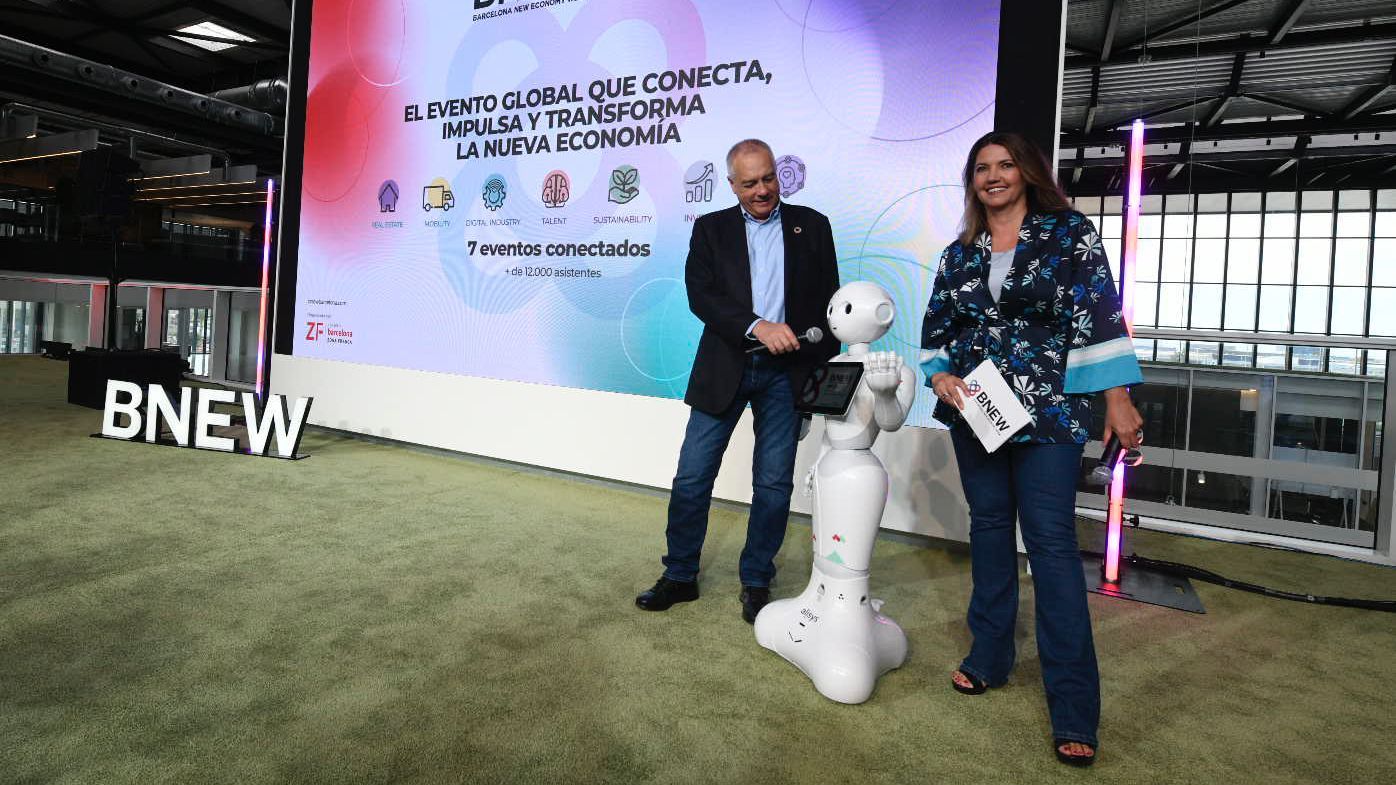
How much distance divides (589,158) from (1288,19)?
6727mm

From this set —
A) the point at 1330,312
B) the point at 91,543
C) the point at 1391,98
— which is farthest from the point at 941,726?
the point at 1330,312

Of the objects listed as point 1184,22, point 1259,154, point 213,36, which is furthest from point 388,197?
point 1259,154

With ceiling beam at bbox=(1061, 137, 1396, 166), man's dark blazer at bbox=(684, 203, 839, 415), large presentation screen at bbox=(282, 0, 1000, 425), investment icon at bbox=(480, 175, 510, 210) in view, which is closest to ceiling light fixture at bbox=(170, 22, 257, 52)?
large presentation screen at bbox=(282, 0, 1000, 425)

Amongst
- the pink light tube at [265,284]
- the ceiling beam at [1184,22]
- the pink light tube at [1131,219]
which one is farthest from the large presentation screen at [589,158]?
the ceiling beam at [1184,22]

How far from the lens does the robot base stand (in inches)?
62.1

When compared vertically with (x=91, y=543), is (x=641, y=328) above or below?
above

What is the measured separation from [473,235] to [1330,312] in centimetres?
1732

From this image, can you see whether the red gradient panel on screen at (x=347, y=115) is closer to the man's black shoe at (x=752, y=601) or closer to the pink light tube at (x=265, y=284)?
the pink light tube at (x=265, y=284)

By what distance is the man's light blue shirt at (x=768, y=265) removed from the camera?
204cm

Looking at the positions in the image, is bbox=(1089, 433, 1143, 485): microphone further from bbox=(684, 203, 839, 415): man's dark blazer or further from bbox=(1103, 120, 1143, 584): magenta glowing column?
bbox=(684, 203, 839, 415): man's dark blazer

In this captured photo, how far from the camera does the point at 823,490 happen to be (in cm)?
173

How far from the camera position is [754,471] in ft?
6.89

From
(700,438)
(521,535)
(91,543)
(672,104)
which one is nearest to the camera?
(700,438)

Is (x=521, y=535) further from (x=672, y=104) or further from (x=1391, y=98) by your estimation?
(x=1391, y=98)
